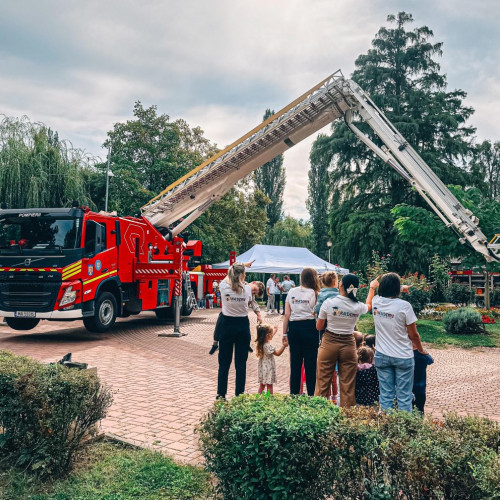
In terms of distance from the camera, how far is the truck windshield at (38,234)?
36.5 ft

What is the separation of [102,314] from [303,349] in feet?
26.2

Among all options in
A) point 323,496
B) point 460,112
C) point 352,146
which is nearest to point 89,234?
point 323,496

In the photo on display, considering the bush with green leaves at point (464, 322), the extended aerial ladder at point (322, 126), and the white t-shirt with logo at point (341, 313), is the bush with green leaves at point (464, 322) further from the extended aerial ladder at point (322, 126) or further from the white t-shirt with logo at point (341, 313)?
the white t-shirt with logo at point (341, 313)

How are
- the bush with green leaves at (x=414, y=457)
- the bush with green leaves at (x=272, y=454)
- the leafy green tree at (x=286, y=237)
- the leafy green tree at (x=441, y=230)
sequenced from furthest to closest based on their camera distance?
the leafy green tree at (x=286, y=237)
the leafy green tree at (x=441, y=230)
the bush with green leaves at (x=272, y=454)
the bush with green leaves at (x=414, y=457)

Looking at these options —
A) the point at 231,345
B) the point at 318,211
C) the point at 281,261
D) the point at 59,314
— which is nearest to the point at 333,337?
the point at 231,345

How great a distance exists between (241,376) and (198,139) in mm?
30221

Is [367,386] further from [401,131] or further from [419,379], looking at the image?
[401,131]

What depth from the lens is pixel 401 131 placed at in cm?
2798

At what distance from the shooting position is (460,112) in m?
30.5

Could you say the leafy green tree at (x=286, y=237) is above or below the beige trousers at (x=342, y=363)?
above

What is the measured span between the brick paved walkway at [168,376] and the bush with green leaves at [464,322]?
2043 millimetres

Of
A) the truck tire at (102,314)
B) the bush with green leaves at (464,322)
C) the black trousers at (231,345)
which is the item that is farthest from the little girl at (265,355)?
the bush with green leaves at (464,322)

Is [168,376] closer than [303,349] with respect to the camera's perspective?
No

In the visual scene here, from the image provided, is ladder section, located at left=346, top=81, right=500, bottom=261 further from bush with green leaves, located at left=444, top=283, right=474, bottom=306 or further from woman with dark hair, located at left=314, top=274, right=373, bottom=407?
bush with green leaves, located at left=444, top=283, right=474, bottom=306
